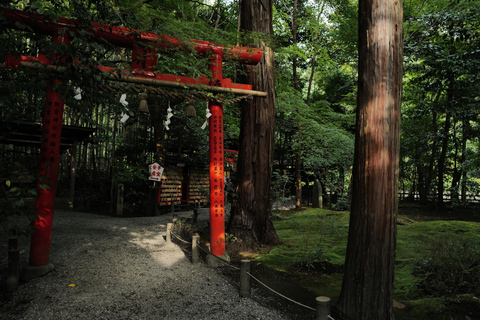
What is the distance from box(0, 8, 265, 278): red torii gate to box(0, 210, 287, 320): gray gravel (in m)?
0.64

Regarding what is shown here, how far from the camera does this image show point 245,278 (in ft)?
15.0

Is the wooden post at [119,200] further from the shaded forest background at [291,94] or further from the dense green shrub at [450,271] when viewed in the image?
the dense green shrub at [450,271]

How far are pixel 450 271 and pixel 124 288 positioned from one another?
526 centimetres

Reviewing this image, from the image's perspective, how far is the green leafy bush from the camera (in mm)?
4418

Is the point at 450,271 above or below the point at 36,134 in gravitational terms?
below

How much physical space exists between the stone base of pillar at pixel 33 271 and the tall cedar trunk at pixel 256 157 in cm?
389

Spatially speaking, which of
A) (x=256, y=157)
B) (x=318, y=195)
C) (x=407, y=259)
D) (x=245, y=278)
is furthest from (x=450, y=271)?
(x=318, y=195)

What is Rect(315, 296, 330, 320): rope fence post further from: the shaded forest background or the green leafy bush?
the shaded forest background

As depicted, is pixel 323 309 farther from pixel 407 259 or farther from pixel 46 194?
pixel 46 194

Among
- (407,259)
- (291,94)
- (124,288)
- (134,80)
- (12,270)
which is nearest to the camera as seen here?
(12,270)

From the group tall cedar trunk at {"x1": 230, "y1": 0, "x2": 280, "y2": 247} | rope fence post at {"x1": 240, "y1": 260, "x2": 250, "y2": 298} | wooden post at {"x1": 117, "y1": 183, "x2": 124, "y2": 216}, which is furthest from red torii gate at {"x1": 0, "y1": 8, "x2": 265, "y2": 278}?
wooden post at {"x1": 117, "y1": 183, "x2": 124, "y2": 216}

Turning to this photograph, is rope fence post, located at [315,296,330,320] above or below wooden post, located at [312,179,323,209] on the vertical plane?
below

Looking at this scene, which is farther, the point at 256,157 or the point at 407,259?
the point at 256,157

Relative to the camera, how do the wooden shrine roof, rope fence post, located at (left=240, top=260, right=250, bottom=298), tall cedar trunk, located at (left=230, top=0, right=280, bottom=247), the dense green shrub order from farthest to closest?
the wooden shrine roof, tall cedar trunk, located at (left=230, top=0, right=280, bottom=247), rope fence post, located at (left=240, top=260, right=250, bottom=298), the dense green shrub
